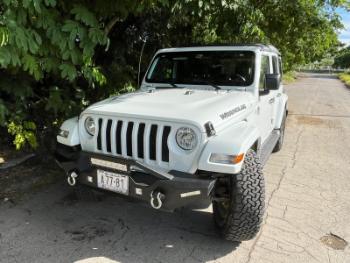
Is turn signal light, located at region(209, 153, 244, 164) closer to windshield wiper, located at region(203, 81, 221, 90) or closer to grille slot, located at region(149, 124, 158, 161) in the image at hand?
grille slot, located at region(149, 124, 158, 161)

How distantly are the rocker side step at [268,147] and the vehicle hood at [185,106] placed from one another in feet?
2.29

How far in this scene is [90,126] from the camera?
130 inches

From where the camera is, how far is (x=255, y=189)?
9.36 feet

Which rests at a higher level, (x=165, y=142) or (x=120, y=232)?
(x=165, y=142)

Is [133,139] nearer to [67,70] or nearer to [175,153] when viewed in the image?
[175,153]

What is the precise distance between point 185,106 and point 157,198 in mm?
915

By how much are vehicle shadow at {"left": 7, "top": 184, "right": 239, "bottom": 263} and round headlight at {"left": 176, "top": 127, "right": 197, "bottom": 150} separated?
975mm

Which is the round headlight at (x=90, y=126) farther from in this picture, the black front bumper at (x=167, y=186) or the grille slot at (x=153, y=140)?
the grille slot at (x=153, y=140)

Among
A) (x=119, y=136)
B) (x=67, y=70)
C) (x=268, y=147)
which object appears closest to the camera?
(x=119, y=136)

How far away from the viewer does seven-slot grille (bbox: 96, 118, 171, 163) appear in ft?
9.48

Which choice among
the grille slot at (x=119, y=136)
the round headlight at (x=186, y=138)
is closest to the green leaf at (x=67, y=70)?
the grille slot at (x=119, y=136)

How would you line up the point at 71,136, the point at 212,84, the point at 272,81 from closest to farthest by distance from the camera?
the point at 71,136, the point at 272,81, the point at 212,84

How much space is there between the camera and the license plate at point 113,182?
2.83m

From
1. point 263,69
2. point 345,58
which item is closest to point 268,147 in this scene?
point 263,69
